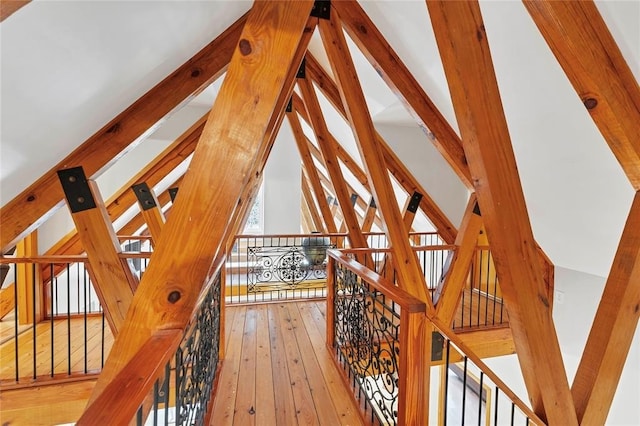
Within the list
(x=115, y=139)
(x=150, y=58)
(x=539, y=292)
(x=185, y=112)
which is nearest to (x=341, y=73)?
(x=150, y=58)

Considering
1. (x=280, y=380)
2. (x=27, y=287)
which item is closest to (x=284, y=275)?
(x=280, y=380)

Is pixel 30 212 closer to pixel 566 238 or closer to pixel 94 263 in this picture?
pixel 94 263

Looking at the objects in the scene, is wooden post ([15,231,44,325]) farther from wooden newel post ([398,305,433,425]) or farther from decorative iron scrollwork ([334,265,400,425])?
wooden newel post ([398,305,433,425])

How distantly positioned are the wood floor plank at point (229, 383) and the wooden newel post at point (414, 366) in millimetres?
1206

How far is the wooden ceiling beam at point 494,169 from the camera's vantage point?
1394mm

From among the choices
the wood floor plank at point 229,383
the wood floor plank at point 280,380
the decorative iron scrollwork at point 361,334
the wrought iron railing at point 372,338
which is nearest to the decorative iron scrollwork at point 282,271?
the wood floor plank at point 280,380

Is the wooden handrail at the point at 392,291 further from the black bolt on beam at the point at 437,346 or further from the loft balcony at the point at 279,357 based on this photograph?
the black bolt on beam at the point at 437,346

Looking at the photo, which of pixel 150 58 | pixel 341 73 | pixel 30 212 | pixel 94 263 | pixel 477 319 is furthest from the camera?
pixel 477 319

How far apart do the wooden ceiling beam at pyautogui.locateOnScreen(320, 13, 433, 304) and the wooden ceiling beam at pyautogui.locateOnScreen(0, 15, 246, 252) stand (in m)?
0.90

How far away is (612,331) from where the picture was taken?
185cm

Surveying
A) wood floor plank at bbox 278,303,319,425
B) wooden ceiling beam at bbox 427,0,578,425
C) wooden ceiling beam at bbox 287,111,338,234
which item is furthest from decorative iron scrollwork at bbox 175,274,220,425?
wooden ceiling beam at bbox 287,111,338,234

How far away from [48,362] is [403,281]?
11.2 feet

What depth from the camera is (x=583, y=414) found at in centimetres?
192

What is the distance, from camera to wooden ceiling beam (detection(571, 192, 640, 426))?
5.97 ft
